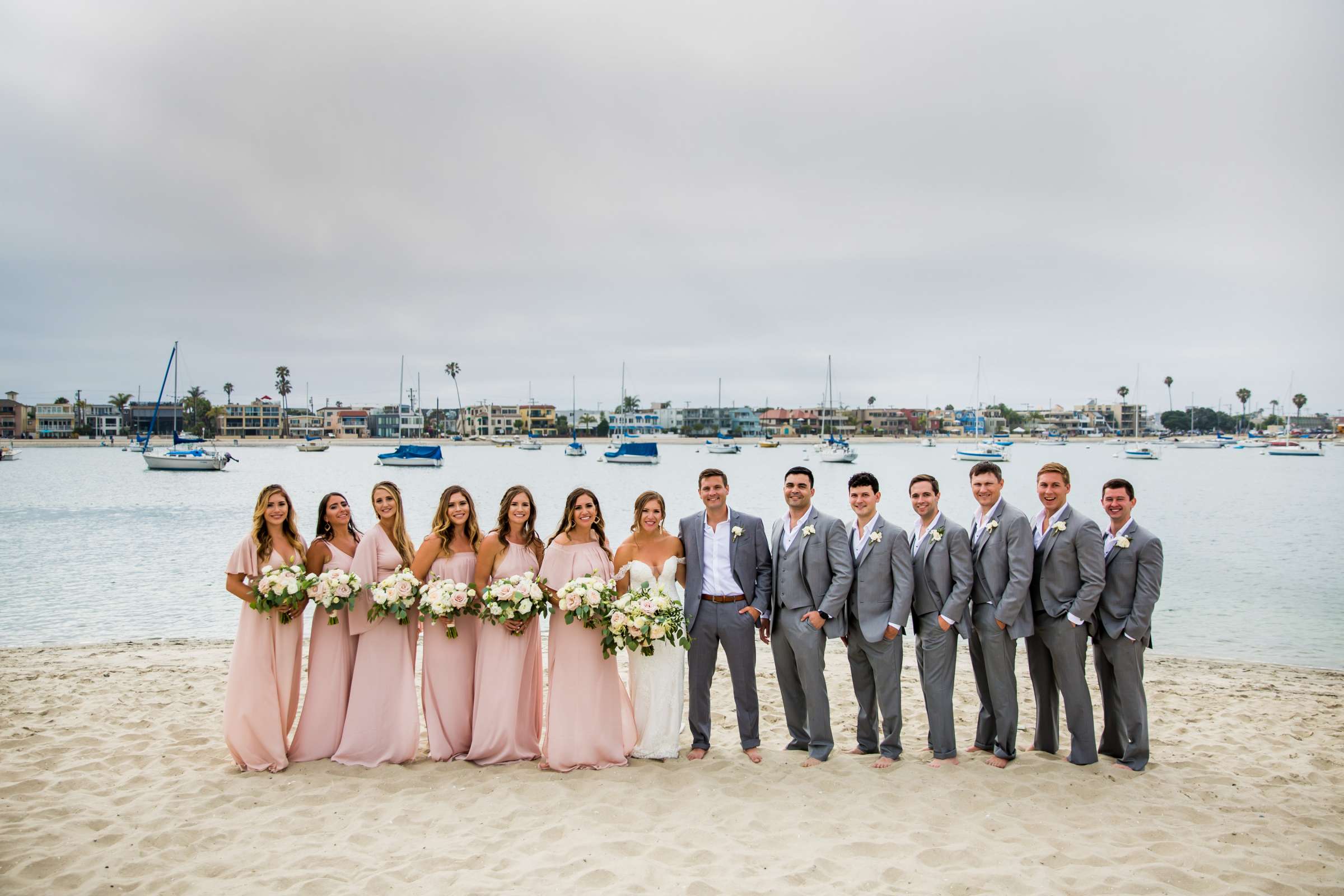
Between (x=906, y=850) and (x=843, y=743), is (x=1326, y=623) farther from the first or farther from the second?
(x=906, y=850)

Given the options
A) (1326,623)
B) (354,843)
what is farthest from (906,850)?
(1326,623)

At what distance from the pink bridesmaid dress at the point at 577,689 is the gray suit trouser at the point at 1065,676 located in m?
3.71

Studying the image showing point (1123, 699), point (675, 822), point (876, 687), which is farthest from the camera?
point (876, 687)

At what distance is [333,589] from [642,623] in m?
2.53

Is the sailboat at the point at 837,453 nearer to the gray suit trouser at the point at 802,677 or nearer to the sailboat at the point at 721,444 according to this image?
the sailboat at the point at 721,444

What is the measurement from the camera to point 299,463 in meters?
103

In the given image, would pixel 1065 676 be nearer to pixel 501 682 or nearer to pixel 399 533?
pixel 501 682

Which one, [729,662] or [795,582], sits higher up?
[795,582]

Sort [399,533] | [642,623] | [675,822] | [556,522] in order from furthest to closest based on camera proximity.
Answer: [556,522]
[399,533]
[642,623]
[675,822]

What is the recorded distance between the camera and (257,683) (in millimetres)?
6828

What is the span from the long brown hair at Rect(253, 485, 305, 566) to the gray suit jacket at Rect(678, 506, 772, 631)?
3.37m

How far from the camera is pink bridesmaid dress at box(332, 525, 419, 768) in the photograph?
22.8ft

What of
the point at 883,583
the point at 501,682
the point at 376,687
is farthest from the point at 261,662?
the point at 883,583

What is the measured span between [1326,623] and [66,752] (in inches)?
875
